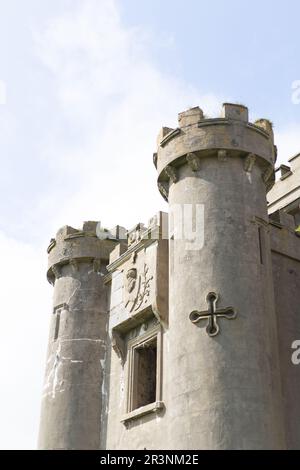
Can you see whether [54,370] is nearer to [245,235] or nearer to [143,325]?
[143,325]

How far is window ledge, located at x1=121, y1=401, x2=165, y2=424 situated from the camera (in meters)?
17.0

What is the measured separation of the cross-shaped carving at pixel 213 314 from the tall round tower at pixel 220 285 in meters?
0.02

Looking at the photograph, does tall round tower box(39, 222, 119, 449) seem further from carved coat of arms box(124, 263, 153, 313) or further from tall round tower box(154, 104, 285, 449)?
tall round tower box(154, 104, 285, 449)

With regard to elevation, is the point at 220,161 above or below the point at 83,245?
below

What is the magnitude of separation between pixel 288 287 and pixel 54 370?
8122 millimetres

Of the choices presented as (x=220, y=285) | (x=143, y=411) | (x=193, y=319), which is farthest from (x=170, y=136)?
(x=143, y=411)

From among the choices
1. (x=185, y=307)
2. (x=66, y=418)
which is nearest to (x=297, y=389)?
(x=185, y=307)

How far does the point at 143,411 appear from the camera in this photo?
17.6m

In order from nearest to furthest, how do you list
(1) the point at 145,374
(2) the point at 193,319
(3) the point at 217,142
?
1. (2) the point at 193,319
2. (3) the point at 217,142
3. (1) the point at 145,374

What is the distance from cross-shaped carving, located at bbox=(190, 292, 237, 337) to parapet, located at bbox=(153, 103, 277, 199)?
3.47m

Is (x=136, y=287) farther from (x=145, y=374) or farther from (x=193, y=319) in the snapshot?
(x=193, y=319)

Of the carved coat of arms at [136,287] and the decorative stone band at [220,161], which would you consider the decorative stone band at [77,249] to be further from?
the decorative stone band at [220,161]

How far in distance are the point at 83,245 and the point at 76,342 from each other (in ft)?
10.4

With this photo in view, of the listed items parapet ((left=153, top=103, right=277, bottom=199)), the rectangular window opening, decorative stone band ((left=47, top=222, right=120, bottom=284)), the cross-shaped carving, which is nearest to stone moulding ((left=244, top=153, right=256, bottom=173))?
parapet ((left=153, top=103, right=277, bottom=199))
